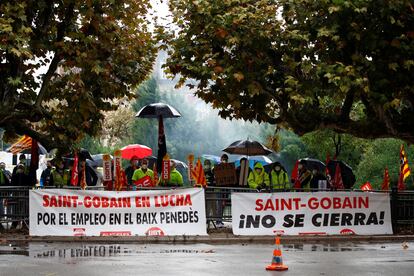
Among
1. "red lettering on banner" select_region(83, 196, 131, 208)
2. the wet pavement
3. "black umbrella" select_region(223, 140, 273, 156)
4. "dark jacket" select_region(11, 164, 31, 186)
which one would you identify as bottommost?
the wet pavement

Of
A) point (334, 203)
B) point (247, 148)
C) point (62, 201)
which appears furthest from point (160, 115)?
point (334, 203)

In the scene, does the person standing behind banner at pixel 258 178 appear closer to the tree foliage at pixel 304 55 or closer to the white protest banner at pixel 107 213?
the tree foliage at pixel 304 55

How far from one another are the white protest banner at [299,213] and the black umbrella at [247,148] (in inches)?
328

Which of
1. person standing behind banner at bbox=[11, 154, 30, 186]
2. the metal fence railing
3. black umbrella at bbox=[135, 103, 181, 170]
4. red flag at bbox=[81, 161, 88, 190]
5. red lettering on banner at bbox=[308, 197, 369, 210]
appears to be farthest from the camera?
black umbrella at bbox=[135, 103, 181, 170]

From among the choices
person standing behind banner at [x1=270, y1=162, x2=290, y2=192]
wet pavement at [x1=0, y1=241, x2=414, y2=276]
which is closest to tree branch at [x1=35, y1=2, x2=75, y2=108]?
wet pavement at [x1=0, y1=241, x2=414, y2=276]

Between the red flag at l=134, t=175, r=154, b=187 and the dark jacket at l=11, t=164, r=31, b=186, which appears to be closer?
the red flag at l=134, t=175, r=154, b=187

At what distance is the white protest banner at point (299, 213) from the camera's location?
22.2m

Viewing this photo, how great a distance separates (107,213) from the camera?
2162 cm

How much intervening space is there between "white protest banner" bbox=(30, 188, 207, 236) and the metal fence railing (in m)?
0.71

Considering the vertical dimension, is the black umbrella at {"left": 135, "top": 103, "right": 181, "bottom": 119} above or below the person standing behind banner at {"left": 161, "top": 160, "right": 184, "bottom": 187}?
above

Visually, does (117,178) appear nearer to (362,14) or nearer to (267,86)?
(267,86)

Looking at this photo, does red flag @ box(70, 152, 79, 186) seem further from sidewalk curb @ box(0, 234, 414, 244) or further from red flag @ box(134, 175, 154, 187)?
sidewalk curb @ box(0, 234, 414, 244)

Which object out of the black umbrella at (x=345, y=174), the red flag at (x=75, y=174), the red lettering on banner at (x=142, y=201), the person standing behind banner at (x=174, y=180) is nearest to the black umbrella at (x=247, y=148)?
the black umbrella at (x=345, y=174)

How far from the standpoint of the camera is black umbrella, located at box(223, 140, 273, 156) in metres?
30.7
